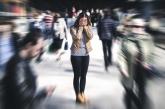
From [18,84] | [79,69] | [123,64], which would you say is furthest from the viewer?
[79,69]

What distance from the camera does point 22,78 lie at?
5.01 metres

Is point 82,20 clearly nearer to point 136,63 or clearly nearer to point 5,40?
point 136,63

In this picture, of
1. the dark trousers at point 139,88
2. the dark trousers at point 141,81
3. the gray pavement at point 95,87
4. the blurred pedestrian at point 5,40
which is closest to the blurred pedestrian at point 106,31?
the gray pavement at point 95,87

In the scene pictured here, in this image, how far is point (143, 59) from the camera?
606 centimetres

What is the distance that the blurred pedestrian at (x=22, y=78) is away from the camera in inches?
190

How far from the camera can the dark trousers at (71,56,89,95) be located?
26.7 ft

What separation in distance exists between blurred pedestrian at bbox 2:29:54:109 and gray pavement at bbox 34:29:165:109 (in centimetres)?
189

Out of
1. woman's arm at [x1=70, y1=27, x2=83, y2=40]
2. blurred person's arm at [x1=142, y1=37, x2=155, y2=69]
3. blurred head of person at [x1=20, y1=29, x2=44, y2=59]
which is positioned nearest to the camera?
blurred head of person at [x1=20, y1=29, x2=44, y2=59]

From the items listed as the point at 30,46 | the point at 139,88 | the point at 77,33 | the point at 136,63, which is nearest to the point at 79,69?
the point at 77,33

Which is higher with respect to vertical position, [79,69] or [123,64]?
[123,64]

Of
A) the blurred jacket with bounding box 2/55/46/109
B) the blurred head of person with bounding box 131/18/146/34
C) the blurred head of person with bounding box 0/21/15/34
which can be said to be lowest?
the blurred jacket with bounding box 2/55/46/109

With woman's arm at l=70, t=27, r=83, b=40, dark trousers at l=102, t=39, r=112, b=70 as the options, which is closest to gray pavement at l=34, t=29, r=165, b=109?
dark trousers at l=102, t=39, r=112, b=70

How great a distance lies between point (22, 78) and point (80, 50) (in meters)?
3.17

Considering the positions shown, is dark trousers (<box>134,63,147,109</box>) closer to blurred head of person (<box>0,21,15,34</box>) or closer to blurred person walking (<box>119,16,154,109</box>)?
blurred person walking (<box>119,16,154,109</box>)
